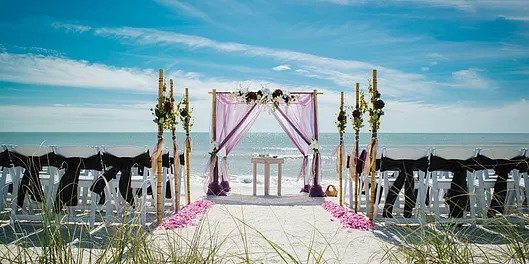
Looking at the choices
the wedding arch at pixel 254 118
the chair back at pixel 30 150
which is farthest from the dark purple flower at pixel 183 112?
the chair back at pixel 30 150

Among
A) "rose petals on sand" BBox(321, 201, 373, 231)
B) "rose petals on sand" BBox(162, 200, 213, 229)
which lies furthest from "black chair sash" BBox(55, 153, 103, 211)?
"rose petals on sand" BBox(321, 201, 373, 231)

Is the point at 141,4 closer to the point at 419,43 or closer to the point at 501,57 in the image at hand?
the point at 419,43

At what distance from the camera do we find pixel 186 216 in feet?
19.3

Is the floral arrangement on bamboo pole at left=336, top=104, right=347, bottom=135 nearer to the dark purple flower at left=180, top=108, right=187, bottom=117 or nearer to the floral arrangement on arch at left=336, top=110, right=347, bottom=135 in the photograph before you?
the floral arrangement on arch at left=336, top=110, right=347, bottom=135

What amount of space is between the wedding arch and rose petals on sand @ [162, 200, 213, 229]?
1.79 m

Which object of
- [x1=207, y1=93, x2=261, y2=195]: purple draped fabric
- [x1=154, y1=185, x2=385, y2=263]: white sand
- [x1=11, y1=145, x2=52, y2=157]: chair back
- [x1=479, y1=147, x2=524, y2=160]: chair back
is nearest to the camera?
[x1=154, y1=185, x2=385, y2=263]: white sand

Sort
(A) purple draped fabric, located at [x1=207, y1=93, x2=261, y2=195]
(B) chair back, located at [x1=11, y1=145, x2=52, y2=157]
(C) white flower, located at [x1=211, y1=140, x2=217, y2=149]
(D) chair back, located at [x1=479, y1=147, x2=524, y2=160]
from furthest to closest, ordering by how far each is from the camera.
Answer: (A) purple draped fabric, located at [x1=207, y1=93, x2=261, y2=195] → (C) white flower, located at [x1=211, y1=140, x2=217, y2=149] → (D) chair back, located at [x1=479, y1=147, x2=524, y2=160] → (B) chair back, located at [x1=11, y1=145, x2=52, y2=157]

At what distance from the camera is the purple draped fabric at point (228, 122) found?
8.93m

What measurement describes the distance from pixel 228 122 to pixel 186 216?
3501mm

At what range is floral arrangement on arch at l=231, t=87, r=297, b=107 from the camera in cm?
873

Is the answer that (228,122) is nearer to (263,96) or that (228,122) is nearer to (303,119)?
(263,96)

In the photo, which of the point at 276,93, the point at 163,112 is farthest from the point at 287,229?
the point at 276,93

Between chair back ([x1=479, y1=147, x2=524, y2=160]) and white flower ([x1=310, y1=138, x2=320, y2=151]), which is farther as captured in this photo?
white flower ([x1=310, y1=138, x2=320, y2=151])

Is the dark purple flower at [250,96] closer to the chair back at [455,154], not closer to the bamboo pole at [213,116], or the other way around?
the bamboo pole at [213,116]
